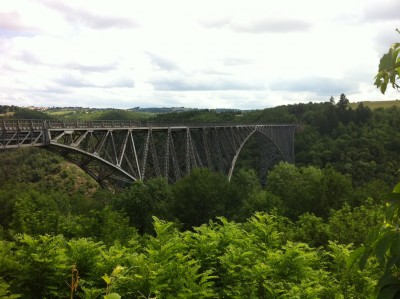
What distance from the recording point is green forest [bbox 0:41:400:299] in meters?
8.31

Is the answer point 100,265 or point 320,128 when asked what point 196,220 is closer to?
point 100,265

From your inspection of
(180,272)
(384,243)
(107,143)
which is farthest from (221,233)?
(107,143)

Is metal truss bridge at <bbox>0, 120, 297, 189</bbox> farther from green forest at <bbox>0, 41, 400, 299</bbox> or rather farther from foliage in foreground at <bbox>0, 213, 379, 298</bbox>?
foliage in foreground at <bbox>0, 213, 379, 298</bbox>

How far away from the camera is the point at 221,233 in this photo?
1287 centimetres

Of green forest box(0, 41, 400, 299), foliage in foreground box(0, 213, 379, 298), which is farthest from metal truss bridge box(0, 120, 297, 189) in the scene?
foliage in foreground box(0, 213, 379, 298)

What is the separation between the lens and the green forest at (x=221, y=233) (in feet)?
27.3

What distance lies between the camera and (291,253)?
10609mm

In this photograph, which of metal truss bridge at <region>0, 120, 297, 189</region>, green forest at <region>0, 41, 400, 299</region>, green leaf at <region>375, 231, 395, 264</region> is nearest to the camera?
green leaf at <region>375, 231, 395, 264</region>

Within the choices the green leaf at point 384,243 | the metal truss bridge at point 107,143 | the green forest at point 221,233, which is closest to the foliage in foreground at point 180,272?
the green forest at point 221,233

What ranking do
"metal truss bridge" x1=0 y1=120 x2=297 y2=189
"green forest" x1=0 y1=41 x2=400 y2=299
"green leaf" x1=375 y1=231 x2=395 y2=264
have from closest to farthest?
Answer: "green leaf" x1=375 y1=231 x2=395 y2=264
"green forest" x1=0 y1=41 x2=400 y2=299
"metal truss bridge" x1=0 y1=120 x2=297 y2=189

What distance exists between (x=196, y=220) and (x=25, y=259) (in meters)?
27.1

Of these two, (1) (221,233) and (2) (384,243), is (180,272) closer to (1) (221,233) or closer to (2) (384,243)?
(1) (221,233)

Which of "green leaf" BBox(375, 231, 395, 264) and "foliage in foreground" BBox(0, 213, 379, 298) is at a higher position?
"green leaf" BBox(375, 231, 395, 264)

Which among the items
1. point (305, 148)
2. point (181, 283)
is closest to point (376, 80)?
point (181, 283)
